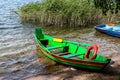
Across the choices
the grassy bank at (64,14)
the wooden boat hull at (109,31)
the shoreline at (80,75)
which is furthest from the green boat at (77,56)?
the grassy bank at (64,14)

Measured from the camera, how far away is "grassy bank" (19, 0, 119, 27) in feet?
72.8

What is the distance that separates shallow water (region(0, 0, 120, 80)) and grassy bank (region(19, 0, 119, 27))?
2.69ft

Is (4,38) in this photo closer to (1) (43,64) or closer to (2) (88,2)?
(1) (43,64)

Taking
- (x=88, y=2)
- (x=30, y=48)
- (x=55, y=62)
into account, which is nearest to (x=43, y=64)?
(x=55, y=62)

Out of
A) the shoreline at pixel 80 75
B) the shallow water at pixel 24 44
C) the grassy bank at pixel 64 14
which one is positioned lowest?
the shoreline at pixel 80 75

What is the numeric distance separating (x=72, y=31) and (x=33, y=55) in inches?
272

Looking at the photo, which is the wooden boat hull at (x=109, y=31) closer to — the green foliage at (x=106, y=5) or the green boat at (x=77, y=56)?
the green foliage at (x=106, y=5)

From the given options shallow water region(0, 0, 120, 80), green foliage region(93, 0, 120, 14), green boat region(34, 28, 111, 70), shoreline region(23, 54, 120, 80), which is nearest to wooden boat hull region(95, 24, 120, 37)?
shallow water region(0, 0, 120, 80)

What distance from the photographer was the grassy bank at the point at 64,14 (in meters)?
22.2

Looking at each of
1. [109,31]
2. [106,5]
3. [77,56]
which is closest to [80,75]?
[77,56]

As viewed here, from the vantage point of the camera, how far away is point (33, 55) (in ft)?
50.0

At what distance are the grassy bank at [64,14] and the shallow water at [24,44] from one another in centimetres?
82

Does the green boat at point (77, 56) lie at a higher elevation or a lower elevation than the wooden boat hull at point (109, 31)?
higher

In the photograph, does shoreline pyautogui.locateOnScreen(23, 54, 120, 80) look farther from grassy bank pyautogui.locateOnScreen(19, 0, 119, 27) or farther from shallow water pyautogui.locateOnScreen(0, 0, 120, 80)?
grassy bank pyautogui.locateOnScreen(19, 0, 119, 27)
